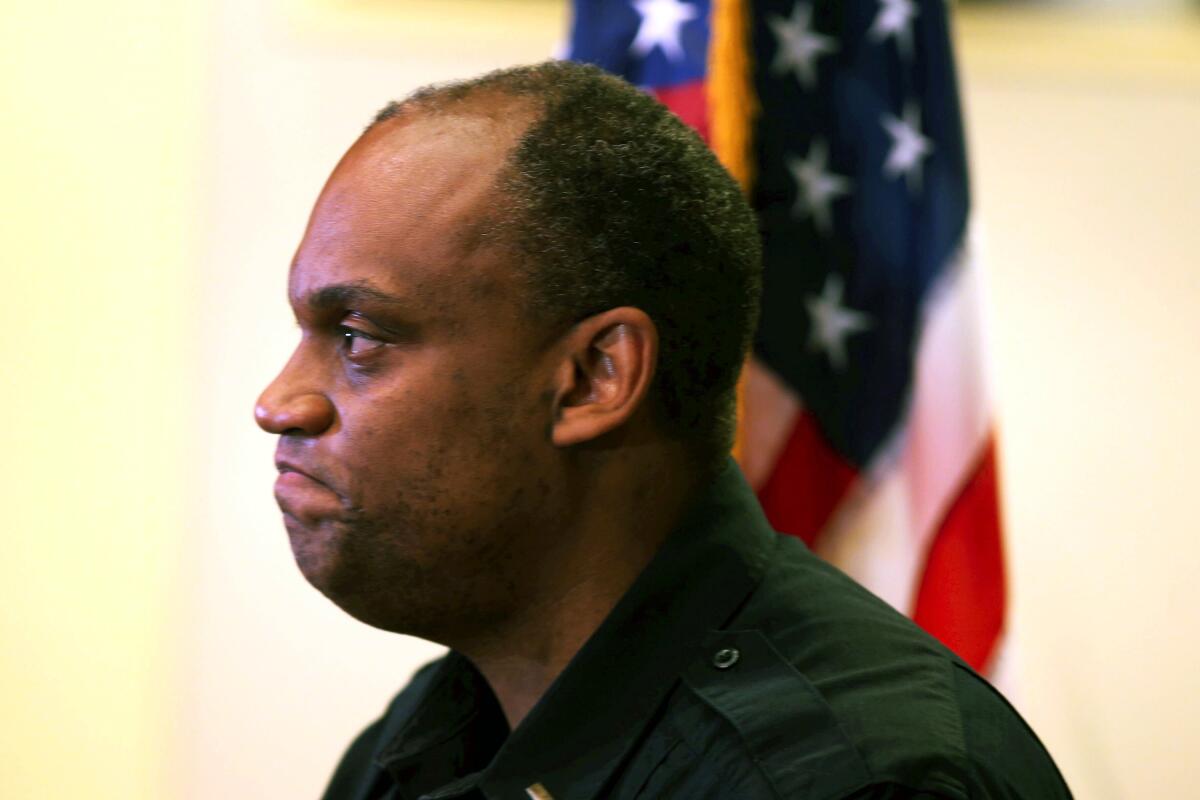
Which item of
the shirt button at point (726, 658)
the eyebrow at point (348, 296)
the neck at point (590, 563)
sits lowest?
the shirt button at point (726, 658)

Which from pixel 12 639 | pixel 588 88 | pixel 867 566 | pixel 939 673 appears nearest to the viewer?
pixel 939 673

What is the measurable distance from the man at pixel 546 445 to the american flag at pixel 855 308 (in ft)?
2.33

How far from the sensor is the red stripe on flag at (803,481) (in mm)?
1695

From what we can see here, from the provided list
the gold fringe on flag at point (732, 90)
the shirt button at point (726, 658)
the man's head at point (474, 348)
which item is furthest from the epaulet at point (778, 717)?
the gold fringe on flag at point (732, 90)

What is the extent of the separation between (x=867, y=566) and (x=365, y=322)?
96cm

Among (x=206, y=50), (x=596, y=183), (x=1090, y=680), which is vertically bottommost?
(x=1090, y=680)

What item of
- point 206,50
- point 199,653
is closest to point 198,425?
point 199,653

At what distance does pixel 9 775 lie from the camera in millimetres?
2201

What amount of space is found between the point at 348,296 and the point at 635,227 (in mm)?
210

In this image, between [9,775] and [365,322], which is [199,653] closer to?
[9,775]

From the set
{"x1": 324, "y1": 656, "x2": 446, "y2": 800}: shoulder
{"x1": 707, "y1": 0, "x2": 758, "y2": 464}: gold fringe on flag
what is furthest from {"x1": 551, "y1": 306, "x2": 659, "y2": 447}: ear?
{"x1": 707, "y1": 0, "x2": 758, "y2": 464}: gold fringe on flag

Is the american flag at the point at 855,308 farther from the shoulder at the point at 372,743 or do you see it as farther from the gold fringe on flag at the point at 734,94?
the shoulder at the point at 372,743

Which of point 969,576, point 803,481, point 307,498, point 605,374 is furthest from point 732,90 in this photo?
point 307,498

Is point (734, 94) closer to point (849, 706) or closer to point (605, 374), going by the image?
point (605, 374)
